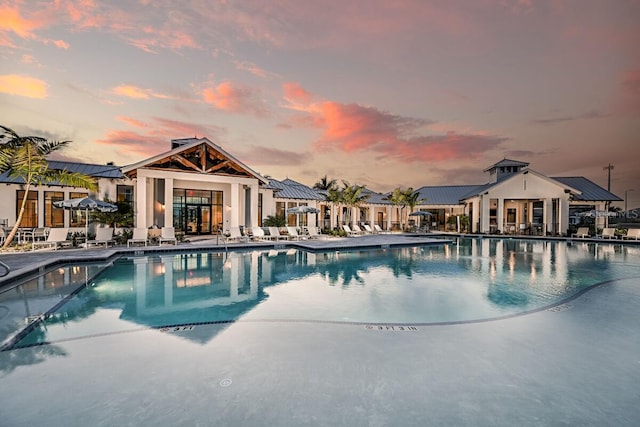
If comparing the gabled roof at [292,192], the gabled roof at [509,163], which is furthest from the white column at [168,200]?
the gabled roof at [509,163]

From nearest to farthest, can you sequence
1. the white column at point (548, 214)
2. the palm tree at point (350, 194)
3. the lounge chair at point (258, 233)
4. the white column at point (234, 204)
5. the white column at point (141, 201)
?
the white column at point (141, 201) < the lounge chair at point (258, 233) < the white column at point (234, 204) < the palm tree at point (350, 194) < the white column at point (548, 214)

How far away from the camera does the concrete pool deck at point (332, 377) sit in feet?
8.29

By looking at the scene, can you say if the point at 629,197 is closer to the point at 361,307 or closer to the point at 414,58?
the point at 414,58

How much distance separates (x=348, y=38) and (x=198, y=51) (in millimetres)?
8585

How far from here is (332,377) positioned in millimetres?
3154

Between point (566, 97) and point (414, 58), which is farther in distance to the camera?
point (566, 97)

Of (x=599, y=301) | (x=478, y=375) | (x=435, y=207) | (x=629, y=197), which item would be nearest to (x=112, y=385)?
(x=478, y=375)

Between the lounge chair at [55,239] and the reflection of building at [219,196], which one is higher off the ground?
the reflection of building at [219,196]

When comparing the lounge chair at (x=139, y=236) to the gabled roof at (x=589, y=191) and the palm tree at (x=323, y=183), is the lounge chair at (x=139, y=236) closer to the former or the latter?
the gabled roof at (x=589, y=191)

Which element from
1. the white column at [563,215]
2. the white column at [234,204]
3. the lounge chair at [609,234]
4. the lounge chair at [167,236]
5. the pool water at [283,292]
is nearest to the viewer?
the pool water at [283,292]

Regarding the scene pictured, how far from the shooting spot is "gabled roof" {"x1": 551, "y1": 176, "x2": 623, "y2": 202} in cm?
2755

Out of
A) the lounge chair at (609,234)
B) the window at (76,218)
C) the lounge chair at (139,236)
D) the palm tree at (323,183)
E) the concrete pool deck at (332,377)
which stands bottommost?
the concrete pool deck at (332,377)

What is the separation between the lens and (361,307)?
6.30 metres

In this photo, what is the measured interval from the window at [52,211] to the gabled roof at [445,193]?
104 ft
